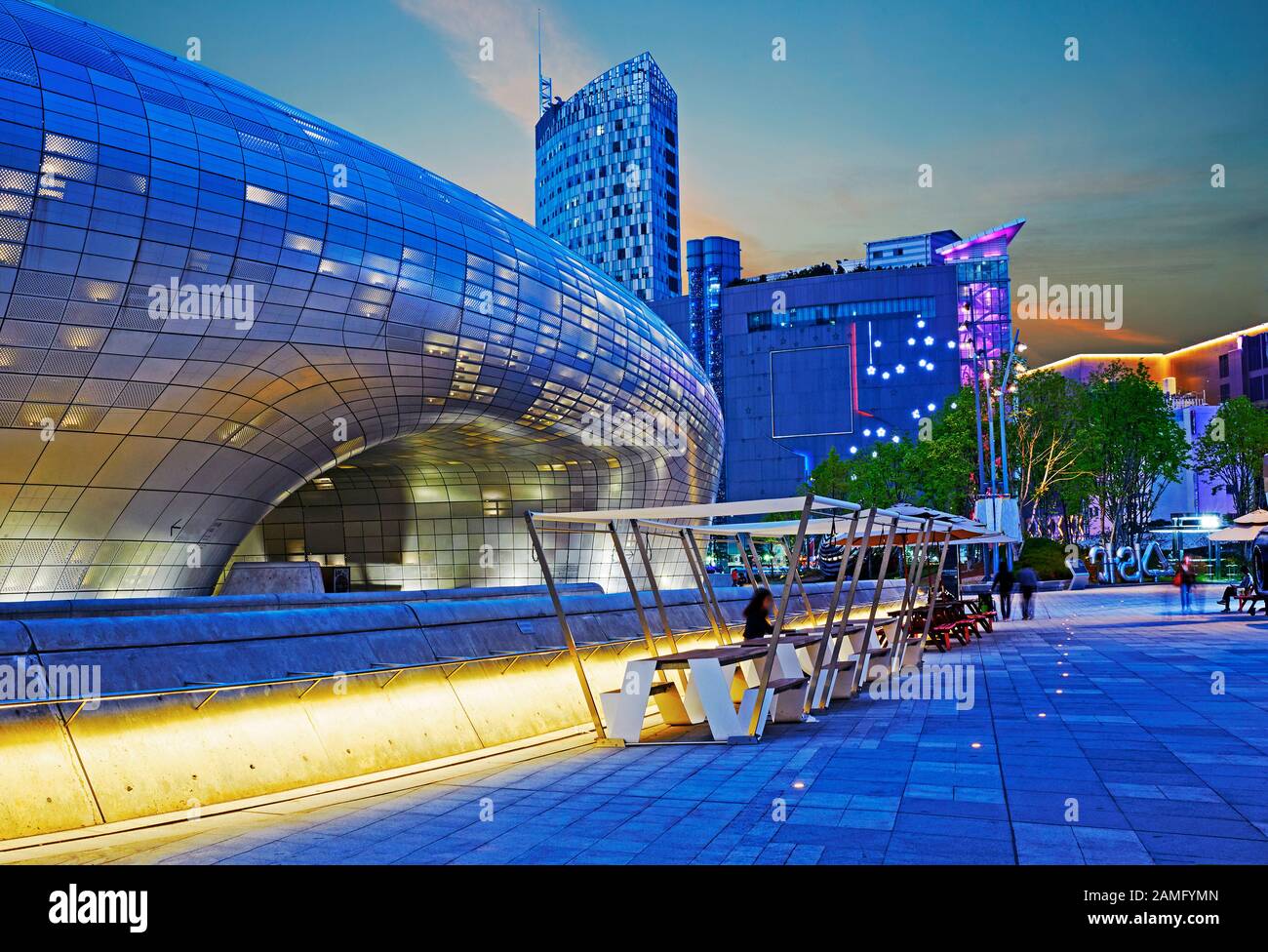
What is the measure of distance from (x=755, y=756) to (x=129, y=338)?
61.3ft

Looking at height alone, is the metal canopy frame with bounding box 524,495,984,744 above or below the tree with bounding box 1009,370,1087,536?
below

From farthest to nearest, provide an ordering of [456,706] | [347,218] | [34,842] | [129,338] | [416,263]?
[416,263] → [347,218] → [129,338] → [456,706] → [34,842]

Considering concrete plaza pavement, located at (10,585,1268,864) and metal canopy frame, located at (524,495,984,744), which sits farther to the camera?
metal canopy frame, located at (524,495,984,744)

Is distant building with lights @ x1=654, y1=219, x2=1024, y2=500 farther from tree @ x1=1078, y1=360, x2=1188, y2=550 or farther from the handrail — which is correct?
the handrail

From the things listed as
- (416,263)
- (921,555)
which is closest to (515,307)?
(416,263)

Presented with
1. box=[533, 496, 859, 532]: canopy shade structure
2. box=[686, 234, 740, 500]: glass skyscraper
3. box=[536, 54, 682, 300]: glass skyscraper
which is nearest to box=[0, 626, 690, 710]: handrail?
box=[533, 496, 859, 532]: canopy shade structure

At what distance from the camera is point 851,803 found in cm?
676

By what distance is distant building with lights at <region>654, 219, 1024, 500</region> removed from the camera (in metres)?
106

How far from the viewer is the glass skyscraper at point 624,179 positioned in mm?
161000

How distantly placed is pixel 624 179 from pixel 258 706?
161m

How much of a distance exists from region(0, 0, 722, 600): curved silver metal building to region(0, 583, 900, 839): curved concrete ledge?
48.6 ft

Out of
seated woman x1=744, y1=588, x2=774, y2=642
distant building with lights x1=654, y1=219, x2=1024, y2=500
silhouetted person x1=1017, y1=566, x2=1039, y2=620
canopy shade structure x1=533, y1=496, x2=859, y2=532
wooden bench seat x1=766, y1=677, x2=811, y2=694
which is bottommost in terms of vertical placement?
silhouetted person x1=1017, y1=566, x2=1039, y2=620
